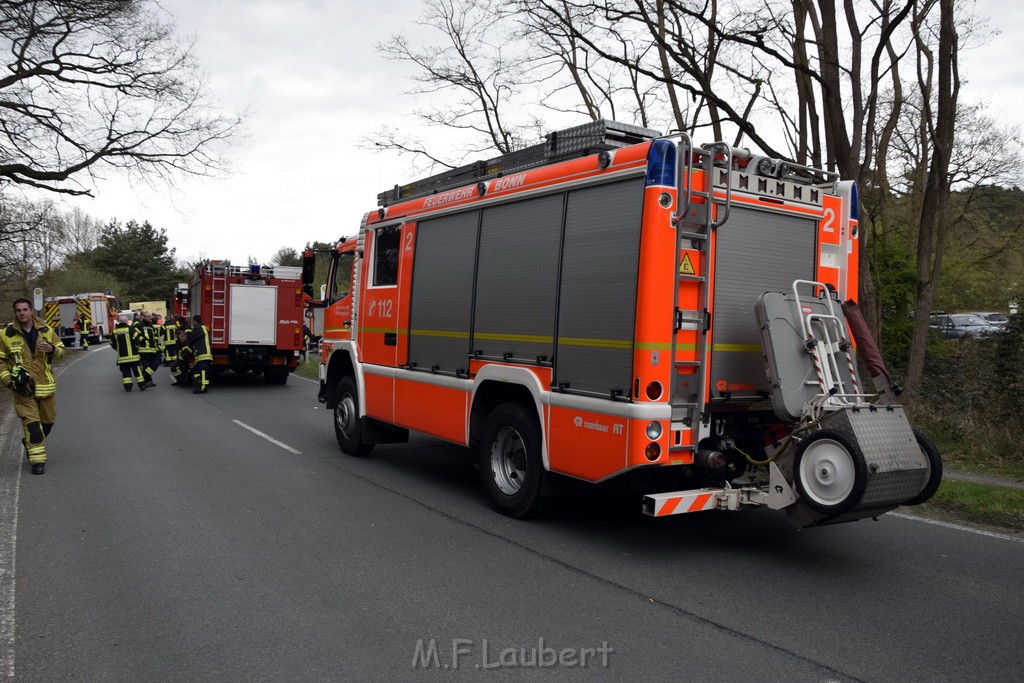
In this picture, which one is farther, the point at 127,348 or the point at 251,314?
the point at 251,314

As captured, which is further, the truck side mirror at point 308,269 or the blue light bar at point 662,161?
the truck side mirror at point 308,269

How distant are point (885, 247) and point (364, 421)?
53.3 feet

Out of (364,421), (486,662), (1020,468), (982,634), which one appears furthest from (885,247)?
(486,662)

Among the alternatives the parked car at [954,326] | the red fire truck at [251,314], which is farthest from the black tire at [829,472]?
the red fire truck at [251,314]

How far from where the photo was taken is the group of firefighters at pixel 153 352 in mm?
17859

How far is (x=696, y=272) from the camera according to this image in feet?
18.6

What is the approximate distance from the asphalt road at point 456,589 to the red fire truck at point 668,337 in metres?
0.54

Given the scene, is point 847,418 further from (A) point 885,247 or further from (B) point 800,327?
(A) point 885,247

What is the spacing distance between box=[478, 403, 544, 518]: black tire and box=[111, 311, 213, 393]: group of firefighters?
1245 centimetres

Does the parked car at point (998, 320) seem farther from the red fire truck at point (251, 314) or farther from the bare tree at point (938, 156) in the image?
the red fire truck at point (251, 314)

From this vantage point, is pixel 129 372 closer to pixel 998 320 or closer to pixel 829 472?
pixel 829 472

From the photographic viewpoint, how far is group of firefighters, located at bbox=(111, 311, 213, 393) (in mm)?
17859

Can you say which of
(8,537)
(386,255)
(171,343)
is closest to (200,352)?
(171,343)

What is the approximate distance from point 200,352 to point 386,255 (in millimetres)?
10526
